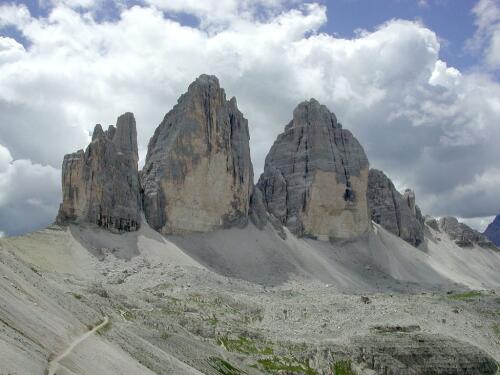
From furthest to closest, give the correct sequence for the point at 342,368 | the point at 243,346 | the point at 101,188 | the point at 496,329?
the point at 101,188 < the point at 496,329 < the point at 342,368 < the point at 243,346

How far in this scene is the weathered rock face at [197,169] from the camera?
392 ft

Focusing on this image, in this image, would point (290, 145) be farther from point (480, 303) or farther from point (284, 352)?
point (284, 352)

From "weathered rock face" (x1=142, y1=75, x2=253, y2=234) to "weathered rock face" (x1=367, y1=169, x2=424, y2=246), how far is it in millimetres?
60043

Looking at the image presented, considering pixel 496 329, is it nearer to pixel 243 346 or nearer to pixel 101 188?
pixel 243 346

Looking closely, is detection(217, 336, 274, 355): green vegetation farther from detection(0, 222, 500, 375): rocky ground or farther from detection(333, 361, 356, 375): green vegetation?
detection(333, 361, 356, 375): green vegetation

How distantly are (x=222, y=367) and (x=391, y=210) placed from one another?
142842 millimetres

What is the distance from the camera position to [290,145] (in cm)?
16250

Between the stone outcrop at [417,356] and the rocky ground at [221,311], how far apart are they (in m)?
0.12

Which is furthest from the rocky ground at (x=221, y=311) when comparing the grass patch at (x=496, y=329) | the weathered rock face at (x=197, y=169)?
the weathered rock face at (x=197, y=169)

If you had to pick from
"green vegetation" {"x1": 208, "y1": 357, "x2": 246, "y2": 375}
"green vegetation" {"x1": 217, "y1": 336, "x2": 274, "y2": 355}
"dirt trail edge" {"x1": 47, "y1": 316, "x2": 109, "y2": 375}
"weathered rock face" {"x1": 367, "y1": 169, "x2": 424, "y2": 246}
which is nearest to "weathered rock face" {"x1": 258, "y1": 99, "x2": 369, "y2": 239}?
"weathered rock face" {"x1": 367, "y1": 169, "x2": 424, "y2": 246}

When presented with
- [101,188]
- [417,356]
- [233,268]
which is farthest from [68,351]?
[233,268]

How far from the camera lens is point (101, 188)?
108875mm

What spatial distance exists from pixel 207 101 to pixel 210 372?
93.6 metres

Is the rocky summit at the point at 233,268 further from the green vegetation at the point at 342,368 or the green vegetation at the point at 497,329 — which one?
the green vegetation at the point at 497,329
